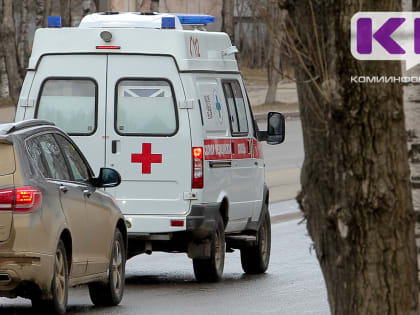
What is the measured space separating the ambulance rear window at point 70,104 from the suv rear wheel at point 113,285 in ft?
5.68

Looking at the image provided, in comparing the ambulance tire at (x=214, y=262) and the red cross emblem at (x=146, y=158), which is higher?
the red cross emblem at (x=146, y=158)

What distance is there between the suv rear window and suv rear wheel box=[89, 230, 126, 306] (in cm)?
195

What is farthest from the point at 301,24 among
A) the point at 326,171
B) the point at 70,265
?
the point at 70,265

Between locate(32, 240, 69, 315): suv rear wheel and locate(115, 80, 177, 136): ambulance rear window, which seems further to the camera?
locate(115, 80, 177, 136): ambulance rear window

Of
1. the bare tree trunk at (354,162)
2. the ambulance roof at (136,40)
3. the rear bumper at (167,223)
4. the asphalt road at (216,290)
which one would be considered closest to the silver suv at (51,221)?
the asphalt road at (216,290)

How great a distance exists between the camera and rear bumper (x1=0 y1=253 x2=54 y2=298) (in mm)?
9711

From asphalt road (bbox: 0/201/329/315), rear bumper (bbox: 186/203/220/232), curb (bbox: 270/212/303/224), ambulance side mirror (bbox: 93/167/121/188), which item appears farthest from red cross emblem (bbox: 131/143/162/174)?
curb (bbox: 270/212/303/224)

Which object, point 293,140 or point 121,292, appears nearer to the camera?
point 121,292

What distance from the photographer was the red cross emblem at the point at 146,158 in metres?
13.1

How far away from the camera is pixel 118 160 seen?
13266 mm

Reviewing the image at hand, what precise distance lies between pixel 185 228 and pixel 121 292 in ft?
4.67

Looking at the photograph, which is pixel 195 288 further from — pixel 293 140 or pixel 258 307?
pixel 293 140

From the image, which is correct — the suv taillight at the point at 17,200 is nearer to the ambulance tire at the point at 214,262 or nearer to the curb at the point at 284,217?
the ambulance tire at the point at 214,262

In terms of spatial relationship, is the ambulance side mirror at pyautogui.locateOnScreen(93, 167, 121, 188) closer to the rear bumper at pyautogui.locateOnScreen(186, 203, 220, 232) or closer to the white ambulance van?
the white ambulance van
